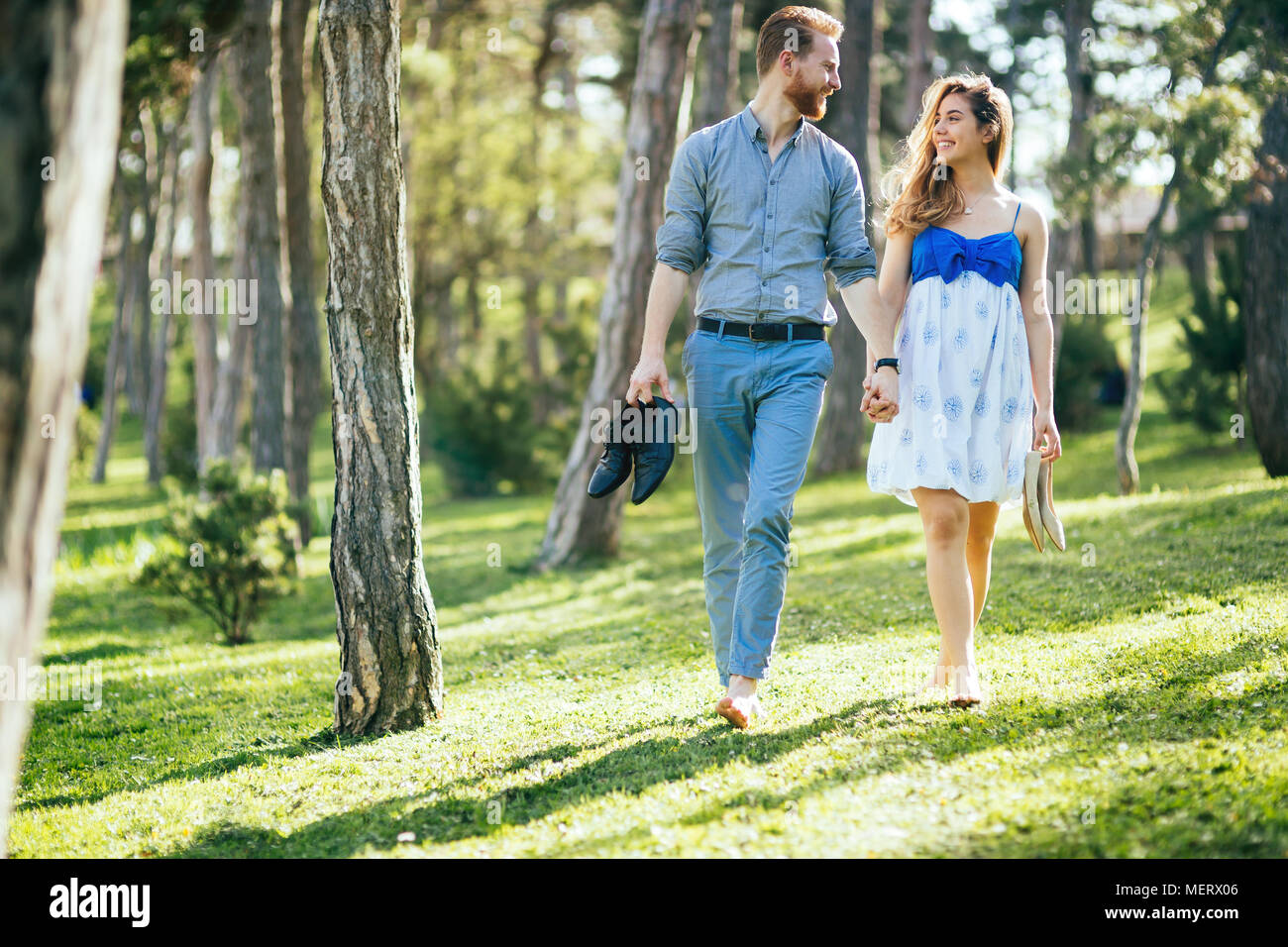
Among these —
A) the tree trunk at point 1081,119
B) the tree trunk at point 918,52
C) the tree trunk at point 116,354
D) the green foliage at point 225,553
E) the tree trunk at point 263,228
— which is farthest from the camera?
the tree trunk at point 116,354

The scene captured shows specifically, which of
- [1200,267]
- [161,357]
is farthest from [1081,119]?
[161,357]

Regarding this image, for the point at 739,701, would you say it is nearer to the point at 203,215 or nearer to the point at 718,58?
the point at 718,58

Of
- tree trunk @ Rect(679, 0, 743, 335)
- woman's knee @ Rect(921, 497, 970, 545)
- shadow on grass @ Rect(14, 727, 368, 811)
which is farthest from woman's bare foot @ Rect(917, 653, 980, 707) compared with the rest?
tree trunk @ Rect(679, 0, 743, 335)

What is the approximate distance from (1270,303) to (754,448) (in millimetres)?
7194

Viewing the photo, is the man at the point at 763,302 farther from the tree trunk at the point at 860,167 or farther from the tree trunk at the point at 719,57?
the tree trunk at the point at 860,167

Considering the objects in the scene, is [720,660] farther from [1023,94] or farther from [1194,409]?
[1023,94]

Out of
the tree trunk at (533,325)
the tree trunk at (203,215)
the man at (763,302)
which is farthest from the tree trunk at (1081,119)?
the tree trunk at (533,325)

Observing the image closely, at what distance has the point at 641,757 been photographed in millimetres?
3740

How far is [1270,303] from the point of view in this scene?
8.94m

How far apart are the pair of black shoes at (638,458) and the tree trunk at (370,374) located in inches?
34.4

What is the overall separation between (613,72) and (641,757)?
64.3 ft

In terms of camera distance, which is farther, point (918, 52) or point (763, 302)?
point (918, 52)

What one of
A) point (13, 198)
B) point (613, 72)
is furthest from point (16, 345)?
point (613, 72)

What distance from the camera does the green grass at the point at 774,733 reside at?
118 inches
